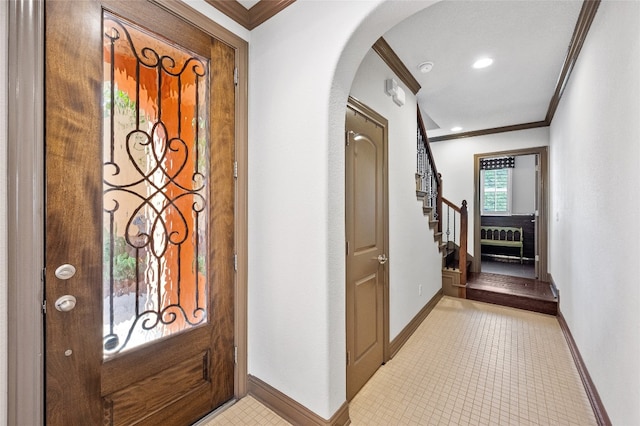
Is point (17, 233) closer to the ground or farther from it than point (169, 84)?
closer to the ground

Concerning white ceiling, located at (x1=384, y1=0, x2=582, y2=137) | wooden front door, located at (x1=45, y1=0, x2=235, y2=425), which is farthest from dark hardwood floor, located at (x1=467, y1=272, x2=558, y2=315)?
wooden front door, located at (x1=45, y1=0, x2=235, y2=425)

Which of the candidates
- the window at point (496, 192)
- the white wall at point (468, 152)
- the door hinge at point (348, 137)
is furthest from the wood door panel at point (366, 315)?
the window at point (496, 192)

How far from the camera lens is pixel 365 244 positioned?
6.67 ft

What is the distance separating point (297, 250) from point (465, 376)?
5.30 feet

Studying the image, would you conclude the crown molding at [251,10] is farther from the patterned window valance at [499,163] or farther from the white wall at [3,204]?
the patterned window valance at [499,163]

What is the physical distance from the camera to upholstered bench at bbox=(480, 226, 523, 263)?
5.74m

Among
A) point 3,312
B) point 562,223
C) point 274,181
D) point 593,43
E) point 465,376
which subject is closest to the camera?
point 3,312

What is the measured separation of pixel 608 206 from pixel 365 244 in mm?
1386

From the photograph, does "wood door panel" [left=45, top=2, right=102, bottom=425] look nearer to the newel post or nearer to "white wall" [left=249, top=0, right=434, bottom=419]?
"white wall" [left=249, top=0, right=434, bottom=419]

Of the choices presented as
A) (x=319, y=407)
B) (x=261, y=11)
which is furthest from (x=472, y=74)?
(x=319, y=407)

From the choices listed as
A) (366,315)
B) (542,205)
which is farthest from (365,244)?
→ (542,205)

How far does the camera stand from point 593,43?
184 centimetres

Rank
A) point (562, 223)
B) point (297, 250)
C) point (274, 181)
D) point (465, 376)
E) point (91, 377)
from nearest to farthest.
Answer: point (91, 377), point (297, 250), point (274, 181), point (465, 376), point (562, 223)

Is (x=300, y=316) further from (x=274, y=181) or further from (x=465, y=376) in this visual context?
(x=465, y=376)
